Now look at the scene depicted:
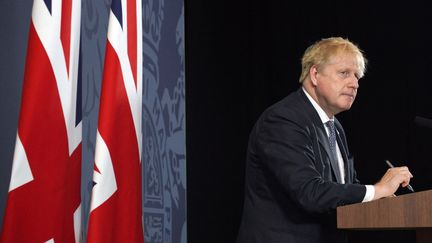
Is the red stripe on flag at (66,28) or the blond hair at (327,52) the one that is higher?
the red stripe on flag at (66,28)

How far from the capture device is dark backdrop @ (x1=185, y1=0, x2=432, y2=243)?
13.2ft

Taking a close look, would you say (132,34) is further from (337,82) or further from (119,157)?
(337,82)

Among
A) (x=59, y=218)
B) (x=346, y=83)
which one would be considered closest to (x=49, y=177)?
(x=59, y=218)

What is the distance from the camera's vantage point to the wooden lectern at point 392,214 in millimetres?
1684

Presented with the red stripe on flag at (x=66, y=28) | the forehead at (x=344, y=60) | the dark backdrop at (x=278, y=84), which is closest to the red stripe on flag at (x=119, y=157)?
the red stripe on flag at (x=66, y=28)

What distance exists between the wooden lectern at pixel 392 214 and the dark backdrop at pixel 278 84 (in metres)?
2.18

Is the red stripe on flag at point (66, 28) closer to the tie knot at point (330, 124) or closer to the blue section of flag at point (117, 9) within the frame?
the blue section of flag at point (117, 9)

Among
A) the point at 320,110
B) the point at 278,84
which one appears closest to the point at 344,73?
the point at 320,110

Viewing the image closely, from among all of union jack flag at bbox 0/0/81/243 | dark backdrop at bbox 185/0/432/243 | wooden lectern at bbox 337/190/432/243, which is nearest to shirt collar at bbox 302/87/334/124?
wooden lectern at bbox 337/190/432/243

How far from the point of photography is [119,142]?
7.02ft

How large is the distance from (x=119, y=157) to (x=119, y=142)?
0.14ft

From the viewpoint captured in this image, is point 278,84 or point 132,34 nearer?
point 132,34

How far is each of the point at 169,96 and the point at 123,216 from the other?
1.18 m

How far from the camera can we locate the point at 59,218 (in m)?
1.94
